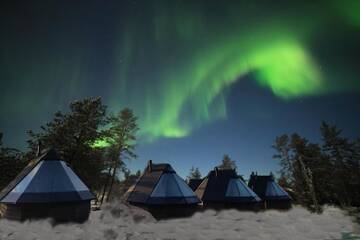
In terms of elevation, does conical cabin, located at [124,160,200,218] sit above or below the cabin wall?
above

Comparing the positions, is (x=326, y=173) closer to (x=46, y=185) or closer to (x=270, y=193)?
(x=270, y=193)

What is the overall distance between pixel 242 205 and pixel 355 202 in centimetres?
3220

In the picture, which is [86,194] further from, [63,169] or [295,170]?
[295,170]

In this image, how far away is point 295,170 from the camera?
47.1m

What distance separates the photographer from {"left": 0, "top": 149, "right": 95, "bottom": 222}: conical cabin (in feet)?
46.2

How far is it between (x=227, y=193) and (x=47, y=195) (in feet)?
51.8

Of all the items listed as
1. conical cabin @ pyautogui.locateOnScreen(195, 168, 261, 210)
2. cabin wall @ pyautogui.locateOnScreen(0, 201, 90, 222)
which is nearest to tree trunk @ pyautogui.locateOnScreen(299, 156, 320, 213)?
conical cabin @ pyautogui.locateOnScreen(195, 168, 261, 210)

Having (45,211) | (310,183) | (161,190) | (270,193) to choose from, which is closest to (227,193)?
(161,190)

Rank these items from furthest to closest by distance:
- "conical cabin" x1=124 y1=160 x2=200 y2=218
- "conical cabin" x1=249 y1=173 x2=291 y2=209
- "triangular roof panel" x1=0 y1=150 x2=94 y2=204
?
"conical cabin" x1=249 y1=173 x2=291 y2=209 → "conical cabin" x1=124 y1=160 x2=200 y2=218 → "triangular roof panel" x1=0 y1=150 x2=94 y2=204

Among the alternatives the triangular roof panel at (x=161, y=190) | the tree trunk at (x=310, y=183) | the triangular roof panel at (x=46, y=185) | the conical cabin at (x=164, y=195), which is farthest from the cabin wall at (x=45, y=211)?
the tree trunk at (x=310, y=183)

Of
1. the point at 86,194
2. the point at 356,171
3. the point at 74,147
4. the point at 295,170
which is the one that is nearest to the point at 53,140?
the point at 74,147

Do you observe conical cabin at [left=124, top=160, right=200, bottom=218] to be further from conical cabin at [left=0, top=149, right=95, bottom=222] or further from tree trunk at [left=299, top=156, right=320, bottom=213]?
tree trunk at [left=299, top=156, right=320, bottom=213]

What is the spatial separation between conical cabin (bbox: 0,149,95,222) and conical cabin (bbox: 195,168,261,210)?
1227cm

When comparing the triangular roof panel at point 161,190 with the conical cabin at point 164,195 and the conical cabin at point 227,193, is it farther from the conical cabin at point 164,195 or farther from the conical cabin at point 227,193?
the conical cabin at point 227,193
